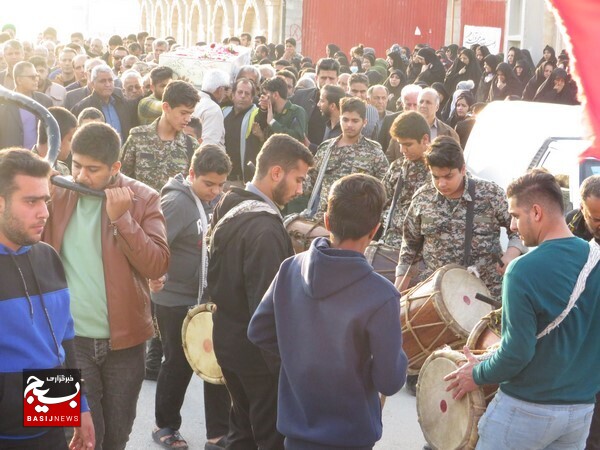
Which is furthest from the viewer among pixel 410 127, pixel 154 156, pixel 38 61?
pixel 38 61

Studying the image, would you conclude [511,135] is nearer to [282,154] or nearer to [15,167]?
[282,154]

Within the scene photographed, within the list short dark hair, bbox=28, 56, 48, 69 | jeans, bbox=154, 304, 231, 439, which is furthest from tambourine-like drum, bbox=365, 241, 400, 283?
short dark hair, bbox=28, 56, 48, 69

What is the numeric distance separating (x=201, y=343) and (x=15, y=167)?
2.33 meters

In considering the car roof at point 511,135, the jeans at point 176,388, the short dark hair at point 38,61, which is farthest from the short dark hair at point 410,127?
the short dark hair at point 38,61

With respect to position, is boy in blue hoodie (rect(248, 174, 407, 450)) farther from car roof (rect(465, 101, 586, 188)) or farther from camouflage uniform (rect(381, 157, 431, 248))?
car roof (rect(465, 101, 586, 188))

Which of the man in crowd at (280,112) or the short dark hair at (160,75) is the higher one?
the short dark hair at (160,75)

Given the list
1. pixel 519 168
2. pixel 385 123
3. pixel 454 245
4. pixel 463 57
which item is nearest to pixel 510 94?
pixel 463 57

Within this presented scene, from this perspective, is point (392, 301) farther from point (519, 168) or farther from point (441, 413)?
point (519, 168)

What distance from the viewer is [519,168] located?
845 centimetres

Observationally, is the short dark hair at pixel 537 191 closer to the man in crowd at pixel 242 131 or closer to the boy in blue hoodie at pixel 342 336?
the boy in blue hoodie at pixel 342 336

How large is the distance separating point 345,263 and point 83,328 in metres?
1.59

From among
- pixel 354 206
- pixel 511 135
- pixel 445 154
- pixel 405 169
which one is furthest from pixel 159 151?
pixel 354 206

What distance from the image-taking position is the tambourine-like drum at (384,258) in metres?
7.63

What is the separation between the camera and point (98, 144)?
16.5ft
